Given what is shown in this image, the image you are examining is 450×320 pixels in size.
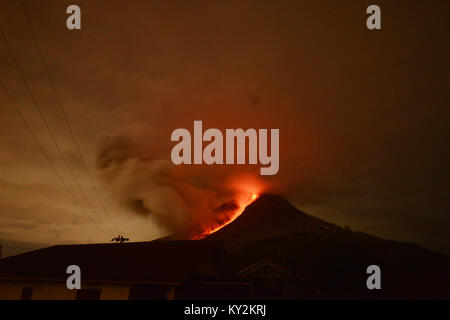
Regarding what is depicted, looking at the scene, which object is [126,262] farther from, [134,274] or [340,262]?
[340,262]

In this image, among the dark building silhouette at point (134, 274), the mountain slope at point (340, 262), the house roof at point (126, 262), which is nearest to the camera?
the dark building silhouette at point (134, 274)

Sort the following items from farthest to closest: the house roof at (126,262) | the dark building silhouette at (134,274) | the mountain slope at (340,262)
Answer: the mountain slope at (340,262) → the house roof at (126,262) → the dark building silhouette at (134,274)

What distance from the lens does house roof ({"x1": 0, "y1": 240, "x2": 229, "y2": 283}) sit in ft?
62.3

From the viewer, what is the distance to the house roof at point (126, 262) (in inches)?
747

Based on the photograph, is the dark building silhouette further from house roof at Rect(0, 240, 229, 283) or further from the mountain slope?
the mountain slope

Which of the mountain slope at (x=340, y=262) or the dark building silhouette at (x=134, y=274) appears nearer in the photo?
the dark building silhouette at (x=134, y=274)

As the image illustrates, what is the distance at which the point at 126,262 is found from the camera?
71.6ft

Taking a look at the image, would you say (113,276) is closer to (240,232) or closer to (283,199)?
(240,232)

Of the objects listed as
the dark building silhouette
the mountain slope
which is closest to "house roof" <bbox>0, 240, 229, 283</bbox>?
the dark building silhouette

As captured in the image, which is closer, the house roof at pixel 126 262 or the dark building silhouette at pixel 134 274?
the dark building silhouette at pixel 134 274

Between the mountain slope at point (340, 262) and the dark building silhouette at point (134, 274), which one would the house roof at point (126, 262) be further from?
the mountain slope at point (340, 262)

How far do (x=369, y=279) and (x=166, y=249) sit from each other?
165 feet

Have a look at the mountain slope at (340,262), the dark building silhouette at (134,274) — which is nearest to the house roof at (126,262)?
the dark building silhouette at (134,274)
